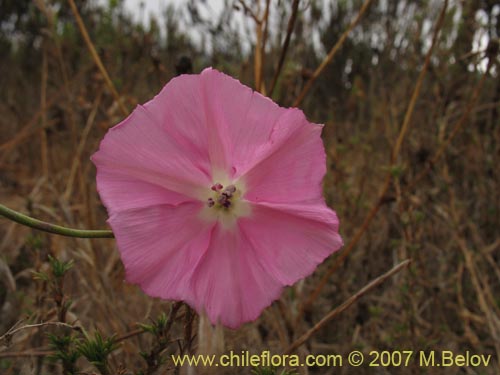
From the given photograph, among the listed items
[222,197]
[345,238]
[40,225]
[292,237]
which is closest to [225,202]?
[222,197]

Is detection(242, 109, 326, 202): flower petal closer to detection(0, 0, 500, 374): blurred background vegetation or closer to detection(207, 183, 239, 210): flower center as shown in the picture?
detection(207, 183, 239, 210): flower center

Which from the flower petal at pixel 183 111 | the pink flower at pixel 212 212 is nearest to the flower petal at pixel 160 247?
the pink flower at pixel 212 212

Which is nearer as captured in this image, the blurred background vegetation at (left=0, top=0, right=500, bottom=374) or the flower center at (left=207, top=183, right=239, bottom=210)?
the flower center at (left=207, top=183, right=239, bottom=210)

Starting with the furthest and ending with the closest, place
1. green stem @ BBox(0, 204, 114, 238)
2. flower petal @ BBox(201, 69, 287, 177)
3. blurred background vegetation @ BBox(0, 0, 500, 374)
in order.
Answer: blurred background vegetation @ BBox(0, 0, 500, 374) < flower petal @ BBox(201, 69, 287, 177) < green stem @ BBox(0, 204, 114, 238)

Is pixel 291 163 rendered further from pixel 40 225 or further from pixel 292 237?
pixel 40 225

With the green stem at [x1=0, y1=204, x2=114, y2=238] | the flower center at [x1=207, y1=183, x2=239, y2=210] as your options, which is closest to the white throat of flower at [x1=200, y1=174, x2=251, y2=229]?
the flower center at [x1=207, y1=183, x2=239, y2=210]
